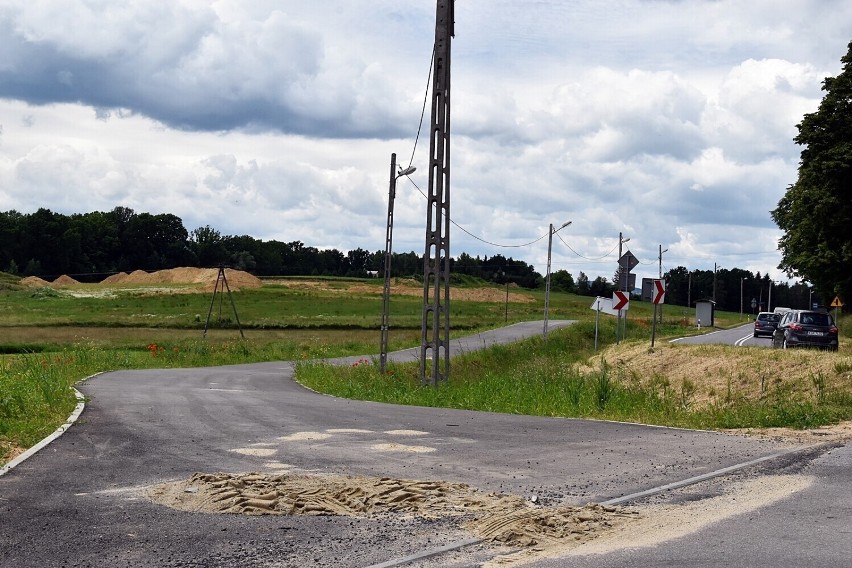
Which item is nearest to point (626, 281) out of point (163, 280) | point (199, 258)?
point (163, 280)

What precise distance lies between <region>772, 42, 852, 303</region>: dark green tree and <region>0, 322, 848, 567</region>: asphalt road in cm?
3664

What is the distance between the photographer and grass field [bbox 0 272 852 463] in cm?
1888

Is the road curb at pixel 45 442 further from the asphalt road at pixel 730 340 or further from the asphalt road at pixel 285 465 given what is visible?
the asphalt road at pixel 730 340

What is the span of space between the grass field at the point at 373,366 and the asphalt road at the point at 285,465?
5.46 feet

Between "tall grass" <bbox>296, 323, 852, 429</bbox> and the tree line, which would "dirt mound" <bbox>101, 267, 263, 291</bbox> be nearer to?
the tree line

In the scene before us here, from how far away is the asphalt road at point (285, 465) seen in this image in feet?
25.0

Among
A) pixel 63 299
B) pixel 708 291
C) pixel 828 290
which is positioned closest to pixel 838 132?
pixel 828 290

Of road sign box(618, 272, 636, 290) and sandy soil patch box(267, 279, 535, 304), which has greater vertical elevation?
road sign box(618, 272, 636, 290)

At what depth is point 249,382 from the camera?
32.8 meters

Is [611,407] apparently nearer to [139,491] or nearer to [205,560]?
[139,491]

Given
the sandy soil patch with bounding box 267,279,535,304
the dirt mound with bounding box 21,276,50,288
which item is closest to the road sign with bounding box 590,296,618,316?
the sandy soil patch with bounding box 267,279,535,304

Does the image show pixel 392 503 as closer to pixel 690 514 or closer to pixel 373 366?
pixel 690 514

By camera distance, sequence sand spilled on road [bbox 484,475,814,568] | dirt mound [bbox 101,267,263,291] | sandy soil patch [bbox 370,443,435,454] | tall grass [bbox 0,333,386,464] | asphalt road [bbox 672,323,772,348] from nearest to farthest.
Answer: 1. sand spilled on road [bbox 484,475,814,568]
2. sandy soil patch [bbox 370,443,435,454]
3. tall grass [bbox 0,333,386,464]
4. asphalt road [bbox 672,323,772,348]
5. dirt mound [bbox 101,267,263,291]

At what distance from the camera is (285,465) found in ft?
38.2
